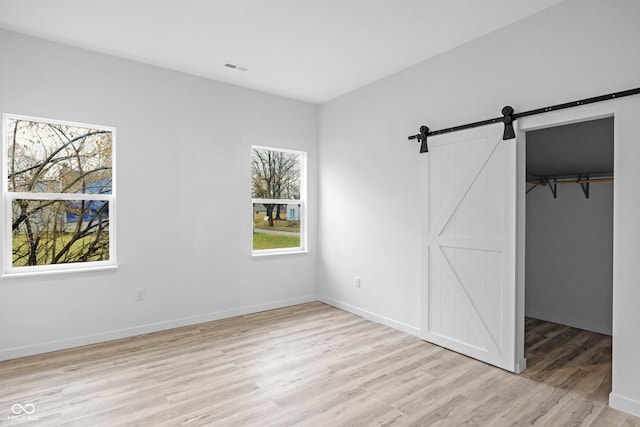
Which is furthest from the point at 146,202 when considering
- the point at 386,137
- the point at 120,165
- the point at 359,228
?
the point at 386,137

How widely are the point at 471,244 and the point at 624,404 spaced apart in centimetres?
146

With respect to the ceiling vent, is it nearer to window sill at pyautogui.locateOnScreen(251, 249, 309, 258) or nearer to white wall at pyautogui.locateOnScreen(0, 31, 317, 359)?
white wall at pyautogui.locateOnScreen(0, 31, 317, 359)

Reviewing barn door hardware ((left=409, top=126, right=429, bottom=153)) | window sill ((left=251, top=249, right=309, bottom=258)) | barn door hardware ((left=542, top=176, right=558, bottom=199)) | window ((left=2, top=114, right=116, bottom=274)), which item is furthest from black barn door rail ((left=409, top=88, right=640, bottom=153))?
window ((left=2, top=114, right=116, bottom=274))

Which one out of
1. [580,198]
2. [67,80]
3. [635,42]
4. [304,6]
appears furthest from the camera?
[580,198]

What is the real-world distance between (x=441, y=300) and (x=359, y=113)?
8.01 feet

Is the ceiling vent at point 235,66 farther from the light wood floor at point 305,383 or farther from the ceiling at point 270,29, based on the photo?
the light wood floor at point 305,383

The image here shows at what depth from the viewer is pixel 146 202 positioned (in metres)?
3.88

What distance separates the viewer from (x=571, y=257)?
4078mm

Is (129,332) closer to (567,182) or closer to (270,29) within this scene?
(270,29)

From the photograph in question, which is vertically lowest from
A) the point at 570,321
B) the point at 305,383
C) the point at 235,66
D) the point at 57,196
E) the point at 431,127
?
the point at 305,383

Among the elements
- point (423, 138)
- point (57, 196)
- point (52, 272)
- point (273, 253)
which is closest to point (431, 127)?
point (423, 138)

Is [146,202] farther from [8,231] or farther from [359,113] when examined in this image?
[359,113]

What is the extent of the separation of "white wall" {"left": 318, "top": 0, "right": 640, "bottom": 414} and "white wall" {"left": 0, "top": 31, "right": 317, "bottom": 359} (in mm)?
728

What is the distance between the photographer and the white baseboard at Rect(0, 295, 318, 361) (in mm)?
3244
